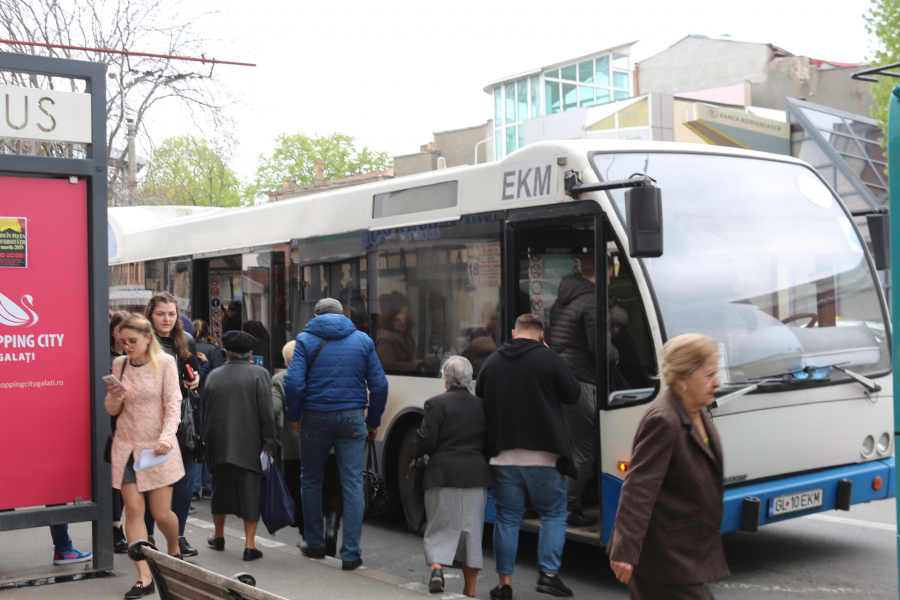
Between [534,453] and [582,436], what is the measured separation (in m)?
0.69

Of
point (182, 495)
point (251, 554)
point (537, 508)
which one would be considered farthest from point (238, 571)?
point (537, 508)

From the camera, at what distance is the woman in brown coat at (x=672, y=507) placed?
320 cm

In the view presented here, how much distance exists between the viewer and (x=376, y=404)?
6637mm

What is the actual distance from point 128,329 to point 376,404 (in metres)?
1.92

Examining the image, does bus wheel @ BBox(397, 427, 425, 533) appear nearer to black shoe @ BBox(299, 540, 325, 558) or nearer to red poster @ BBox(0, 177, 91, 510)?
black shoe @ BBox(299, 540, 325, 558)

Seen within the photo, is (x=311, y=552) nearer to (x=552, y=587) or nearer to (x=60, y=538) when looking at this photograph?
(x=60, y=538)

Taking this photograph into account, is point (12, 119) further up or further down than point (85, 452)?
further up

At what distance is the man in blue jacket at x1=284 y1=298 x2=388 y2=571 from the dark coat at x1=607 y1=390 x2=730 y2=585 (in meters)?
3.42

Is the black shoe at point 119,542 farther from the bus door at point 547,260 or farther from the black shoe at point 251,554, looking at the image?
the bus door at point 547,260

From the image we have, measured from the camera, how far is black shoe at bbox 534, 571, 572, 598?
5.73m

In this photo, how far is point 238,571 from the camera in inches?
238

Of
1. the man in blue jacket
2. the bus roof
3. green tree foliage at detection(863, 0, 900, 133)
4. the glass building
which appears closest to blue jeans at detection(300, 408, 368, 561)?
the man in blue jacket

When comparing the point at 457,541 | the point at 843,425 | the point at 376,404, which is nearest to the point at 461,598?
the point at 457,541

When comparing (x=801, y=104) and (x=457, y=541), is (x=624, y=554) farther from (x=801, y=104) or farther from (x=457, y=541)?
(x=801, y=104)
